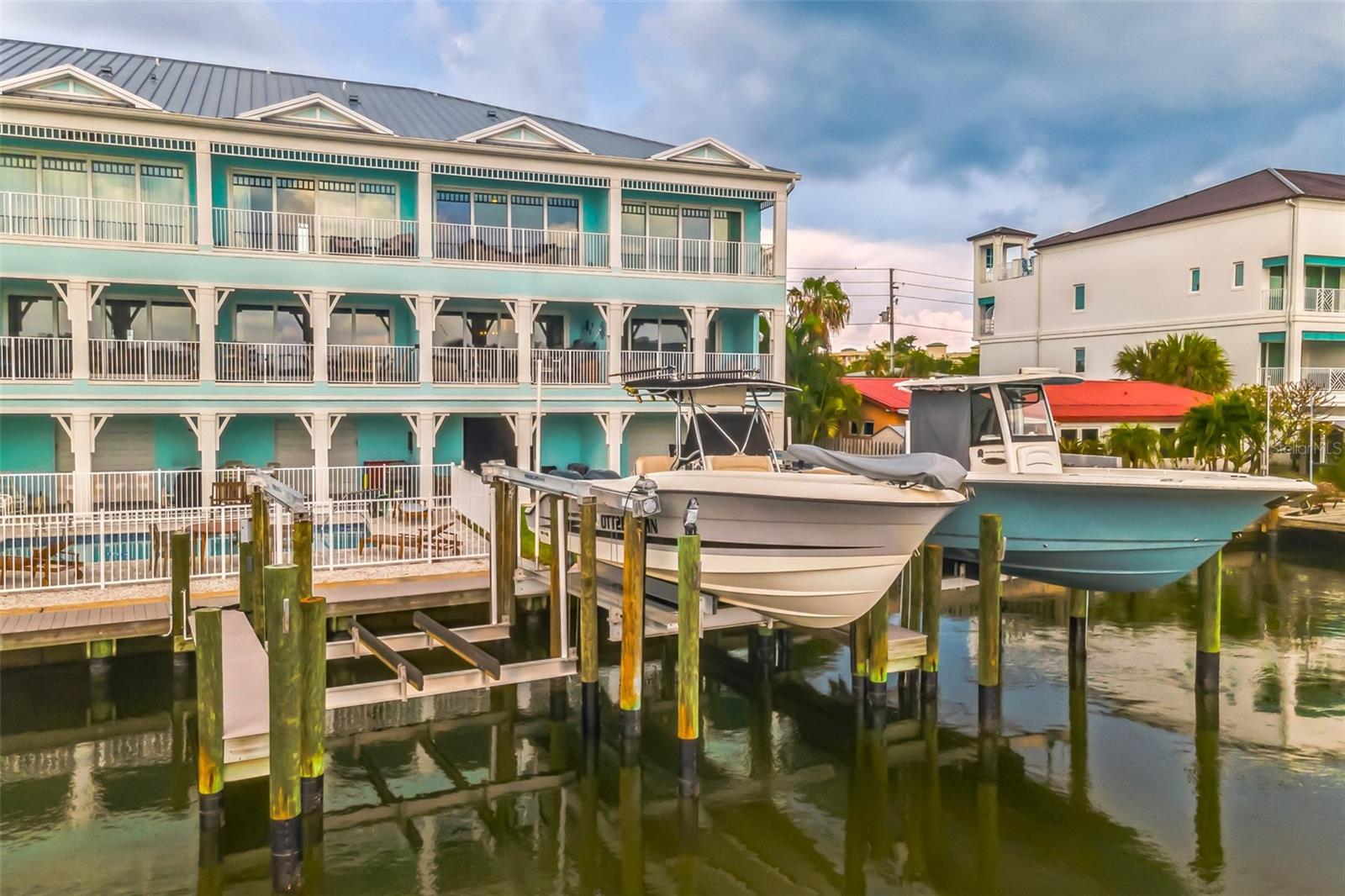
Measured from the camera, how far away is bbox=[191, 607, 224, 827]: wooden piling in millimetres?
7926

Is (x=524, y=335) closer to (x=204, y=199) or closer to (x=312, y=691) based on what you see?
(x=204, y=199)

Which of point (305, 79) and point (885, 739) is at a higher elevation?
point (305, 79)

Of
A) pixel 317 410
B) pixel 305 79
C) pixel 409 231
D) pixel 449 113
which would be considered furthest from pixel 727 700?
pixel 305 79

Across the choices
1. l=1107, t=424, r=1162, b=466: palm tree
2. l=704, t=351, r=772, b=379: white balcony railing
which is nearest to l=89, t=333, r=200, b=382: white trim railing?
l=704, t=351, r=772, b=379: white balcony railing

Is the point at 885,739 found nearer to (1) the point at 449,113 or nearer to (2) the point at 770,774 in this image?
(2) the point at 770,774

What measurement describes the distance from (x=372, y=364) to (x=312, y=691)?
15.0 m

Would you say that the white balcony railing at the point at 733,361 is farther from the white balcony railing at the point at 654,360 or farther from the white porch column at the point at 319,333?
the white porch column at the point at 319,333

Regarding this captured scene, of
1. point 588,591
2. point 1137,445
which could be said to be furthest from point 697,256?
point 588,591

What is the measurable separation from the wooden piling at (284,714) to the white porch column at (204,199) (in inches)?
617

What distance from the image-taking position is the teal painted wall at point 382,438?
77.0 ft

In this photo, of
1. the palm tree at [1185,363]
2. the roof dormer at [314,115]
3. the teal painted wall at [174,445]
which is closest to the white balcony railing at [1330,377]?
the palm tree at [1185,363]

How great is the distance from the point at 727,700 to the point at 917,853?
178 inches

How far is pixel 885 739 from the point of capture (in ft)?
38.4

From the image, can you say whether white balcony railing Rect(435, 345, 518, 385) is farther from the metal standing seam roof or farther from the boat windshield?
the boat windshield
